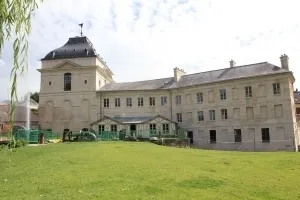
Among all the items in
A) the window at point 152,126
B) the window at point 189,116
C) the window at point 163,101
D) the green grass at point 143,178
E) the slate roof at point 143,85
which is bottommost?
the green grass at point 143,178

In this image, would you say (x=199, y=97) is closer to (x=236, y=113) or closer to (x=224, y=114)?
(x=224, y=114)

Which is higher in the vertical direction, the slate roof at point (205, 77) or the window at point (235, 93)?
the slate roof at point (205, 77)

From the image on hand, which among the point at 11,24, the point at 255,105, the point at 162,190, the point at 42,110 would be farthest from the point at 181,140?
the point at 11,24

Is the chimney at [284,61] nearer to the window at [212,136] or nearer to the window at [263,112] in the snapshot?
the window at [263,112]

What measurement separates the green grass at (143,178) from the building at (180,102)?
804 inches

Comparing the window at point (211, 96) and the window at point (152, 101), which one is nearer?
the window at point (211, 96)

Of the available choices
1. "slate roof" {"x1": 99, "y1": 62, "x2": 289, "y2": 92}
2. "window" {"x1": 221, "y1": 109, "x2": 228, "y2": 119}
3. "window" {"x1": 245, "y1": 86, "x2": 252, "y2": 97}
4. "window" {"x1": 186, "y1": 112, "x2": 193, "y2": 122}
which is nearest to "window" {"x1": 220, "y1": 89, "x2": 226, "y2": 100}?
"slate roof" {"x1": 99, "y1": 62, "x2": 289, "y2": 92}

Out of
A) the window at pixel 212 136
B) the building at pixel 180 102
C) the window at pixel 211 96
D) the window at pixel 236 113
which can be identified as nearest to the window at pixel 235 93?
the building at pixel 180 102

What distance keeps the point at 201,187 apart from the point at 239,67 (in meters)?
32.9

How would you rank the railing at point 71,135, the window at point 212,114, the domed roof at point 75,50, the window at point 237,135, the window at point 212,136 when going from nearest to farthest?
the railing at point 71,135 < the window at point 237,135 < the window at point 212,136 < the window at point 212,114 < the domed roof at point 75,50

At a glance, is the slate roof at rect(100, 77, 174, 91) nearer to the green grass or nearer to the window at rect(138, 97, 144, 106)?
the window at rect(138, 97, 144, 106)

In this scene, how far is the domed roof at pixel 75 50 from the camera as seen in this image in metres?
46.4

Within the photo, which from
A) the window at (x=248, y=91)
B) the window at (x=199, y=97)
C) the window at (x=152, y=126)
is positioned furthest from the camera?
the window at (x=199, y=97)

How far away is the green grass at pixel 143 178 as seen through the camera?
10.0 meters
